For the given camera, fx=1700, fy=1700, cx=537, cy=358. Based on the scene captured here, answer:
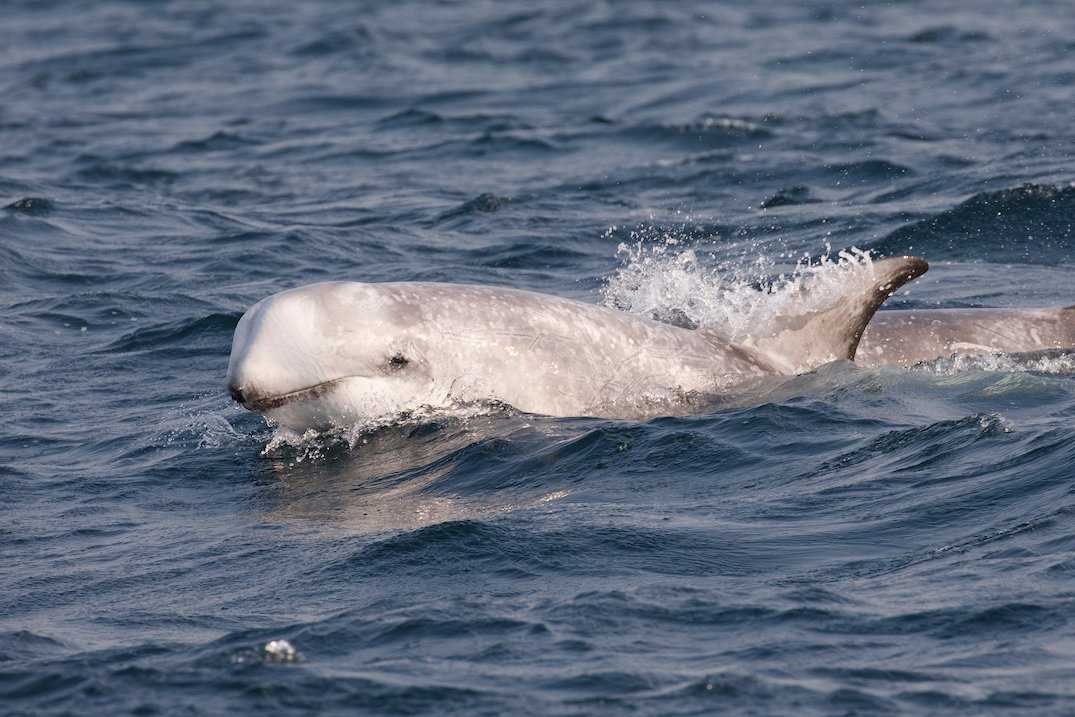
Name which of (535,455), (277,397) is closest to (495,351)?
(535,455)

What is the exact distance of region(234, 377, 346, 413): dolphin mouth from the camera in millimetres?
10969

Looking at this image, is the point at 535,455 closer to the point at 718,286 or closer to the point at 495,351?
the point at 495,351

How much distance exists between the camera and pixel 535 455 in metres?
11.4

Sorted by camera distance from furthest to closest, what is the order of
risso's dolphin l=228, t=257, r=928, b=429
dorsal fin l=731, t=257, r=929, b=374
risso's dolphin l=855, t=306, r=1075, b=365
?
risso's dolphin l=855, t=306, r=1075, b=365 → dorsal fin l=731, t=257, r=929, b=374 → risso's dolphin l=228, t=257, r=928, b=429

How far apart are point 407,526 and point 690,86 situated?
2220cm

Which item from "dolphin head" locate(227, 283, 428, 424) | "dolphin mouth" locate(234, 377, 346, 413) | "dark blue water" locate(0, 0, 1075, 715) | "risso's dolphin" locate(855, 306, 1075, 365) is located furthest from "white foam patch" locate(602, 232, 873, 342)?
"dolphin mouth" locate(234, 377, 346, 413)

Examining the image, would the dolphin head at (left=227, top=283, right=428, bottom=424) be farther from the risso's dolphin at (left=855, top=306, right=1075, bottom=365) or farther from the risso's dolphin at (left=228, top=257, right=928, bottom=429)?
the risso's dolphin at (left=855, top=306, right=1075, bottom=365)

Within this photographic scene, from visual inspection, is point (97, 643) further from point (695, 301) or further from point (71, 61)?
point (71, 61)

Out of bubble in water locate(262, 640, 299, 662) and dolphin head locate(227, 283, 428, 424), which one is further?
dolphin head locate(227, 283, 428, 424)

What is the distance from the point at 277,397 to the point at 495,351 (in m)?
1.67

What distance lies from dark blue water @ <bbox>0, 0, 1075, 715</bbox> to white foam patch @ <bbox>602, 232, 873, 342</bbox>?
0.35 m

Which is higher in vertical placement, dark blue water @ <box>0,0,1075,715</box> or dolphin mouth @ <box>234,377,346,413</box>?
dolphin mouth @ <box>234,377,346,413</box>

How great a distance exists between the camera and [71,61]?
37000 millimetres

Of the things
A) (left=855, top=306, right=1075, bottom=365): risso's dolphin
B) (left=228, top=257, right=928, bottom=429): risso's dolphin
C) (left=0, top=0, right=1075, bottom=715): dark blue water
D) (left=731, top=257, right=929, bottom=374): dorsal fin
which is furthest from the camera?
(left=855, top=306, right=1075, bottom=365): risso's dolphin
